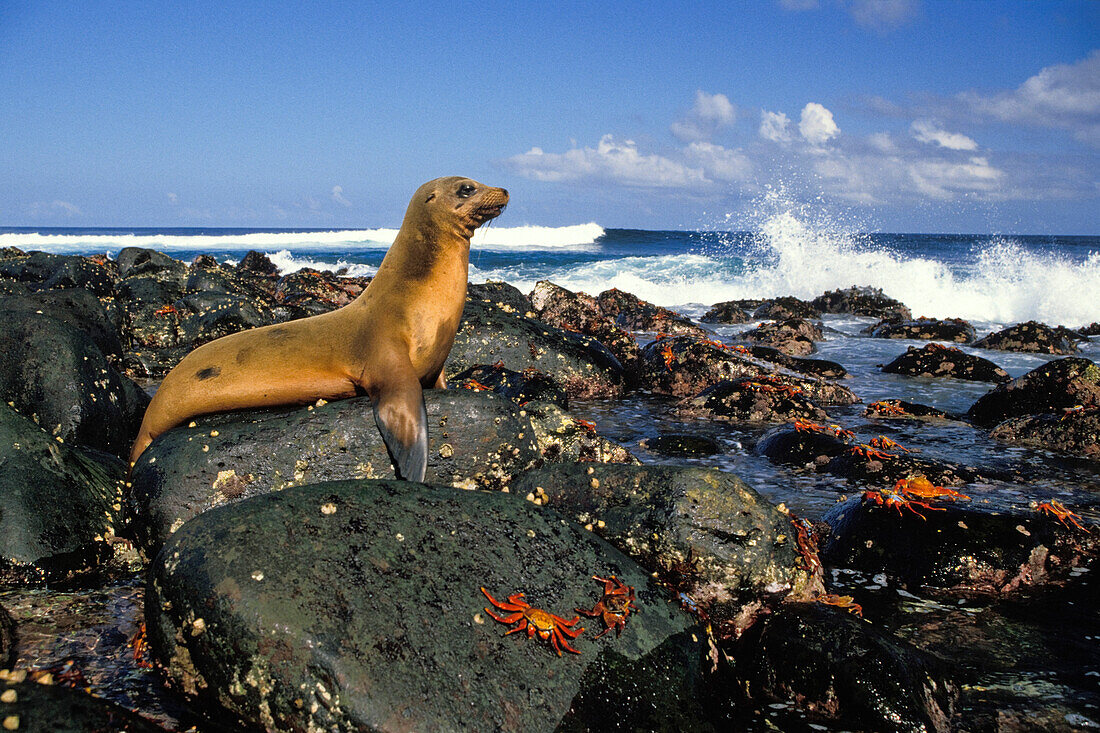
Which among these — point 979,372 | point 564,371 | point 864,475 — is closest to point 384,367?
point 864,475

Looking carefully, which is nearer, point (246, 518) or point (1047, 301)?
point (246, 518)

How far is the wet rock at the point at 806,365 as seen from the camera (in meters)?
12.6

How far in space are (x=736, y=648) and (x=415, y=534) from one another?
1899 mm

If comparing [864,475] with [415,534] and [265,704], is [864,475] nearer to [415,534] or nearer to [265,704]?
[415,534]

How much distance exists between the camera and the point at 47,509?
4.29 m

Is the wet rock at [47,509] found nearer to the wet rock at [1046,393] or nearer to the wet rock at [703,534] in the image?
the wet rock at [703,534]

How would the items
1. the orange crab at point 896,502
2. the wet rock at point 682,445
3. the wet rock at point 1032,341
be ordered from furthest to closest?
the wet rock at point 1032,341
the wet rock at point 682,445
the orange crab at point 896,502

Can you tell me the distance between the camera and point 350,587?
9.94 feet

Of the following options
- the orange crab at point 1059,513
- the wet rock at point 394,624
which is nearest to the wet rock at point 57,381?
the wet rock at point 394,624

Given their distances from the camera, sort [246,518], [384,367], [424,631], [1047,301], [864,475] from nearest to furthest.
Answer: [424,631]
[246,518]
[384,367]
[864,475]
[1047,301]

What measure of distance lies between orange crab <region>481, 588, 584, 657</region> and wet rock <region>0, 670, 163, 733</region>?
132cm

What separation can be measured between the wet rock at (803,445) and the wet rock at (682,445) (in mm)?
503

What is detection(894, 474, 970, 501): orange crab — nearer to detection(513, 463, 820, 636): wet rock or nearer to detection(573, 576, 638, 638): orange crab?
detection(513, 463, 820, 636): wet rock

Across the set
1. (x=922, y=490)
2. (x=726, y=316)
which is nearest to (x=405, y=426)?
(x=922, y=490)
